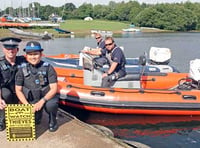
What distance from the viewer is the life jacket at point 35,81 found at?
410 centimetres

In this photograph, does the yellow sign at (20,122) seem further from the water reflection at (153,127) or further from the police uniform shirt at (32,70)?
the water reflection at (153,127)

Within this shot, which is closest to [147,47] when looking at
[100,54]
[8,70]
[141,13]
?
[100,54]

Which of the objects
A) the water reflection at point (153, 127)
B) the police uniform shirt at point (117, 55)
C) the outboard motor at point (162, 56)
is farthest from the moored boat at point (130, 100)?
the outboard motor at point (162, 56)

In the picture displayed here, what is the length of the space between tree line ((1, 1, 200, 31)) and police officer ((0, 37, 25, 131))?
5840 centimetres

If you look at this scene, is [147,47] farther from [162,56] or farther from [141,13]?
[141,13]

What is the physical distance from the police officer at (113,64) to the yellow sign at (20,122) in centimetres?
301

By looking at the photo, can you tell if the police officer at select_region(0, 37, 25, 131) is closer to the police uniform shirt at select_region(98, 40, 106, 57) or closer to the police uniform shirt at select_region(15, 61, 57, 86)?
the police uniform shirt at select_region(15, 61, 57, 86)

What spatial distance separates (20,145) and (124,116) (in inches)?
132

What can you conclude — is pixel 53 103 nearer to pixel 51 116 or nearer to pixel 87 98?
pixel 51 116

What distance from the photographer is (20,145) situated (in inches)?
151

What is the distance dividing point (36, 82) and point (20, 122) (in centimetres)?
53

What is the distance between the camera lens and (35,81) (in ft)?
13.5

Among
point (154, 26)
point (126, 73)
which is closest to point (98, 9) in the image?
point (154, 26)

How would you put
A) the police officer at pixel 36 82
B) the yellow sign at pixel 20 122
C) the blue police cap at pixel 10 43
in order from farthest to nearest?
1. the blue police cap at pixel 10 43
2. the police officer at pixel 36 82
3. the yellow sign at pixel 20 122
